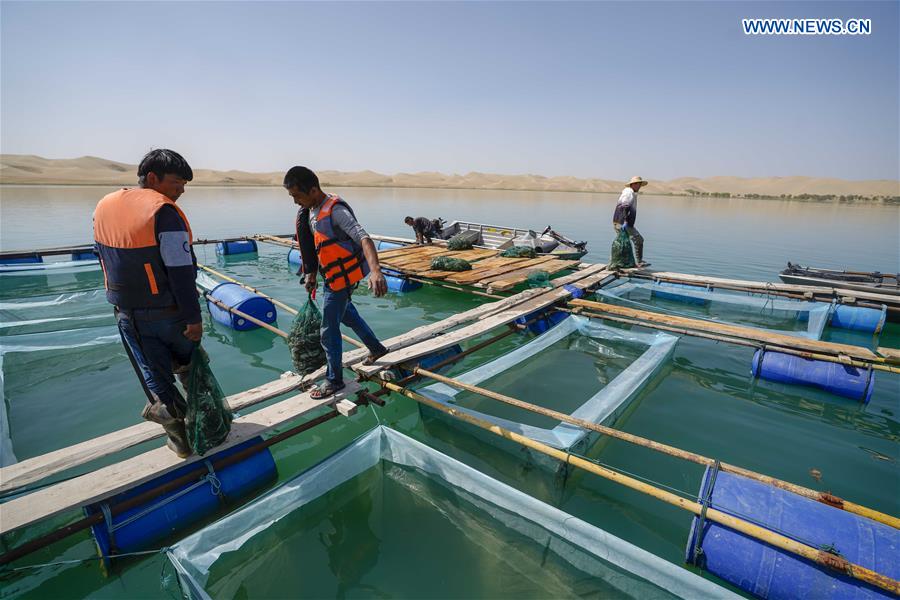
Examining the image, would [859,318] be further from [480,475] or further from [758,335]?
[480,475]

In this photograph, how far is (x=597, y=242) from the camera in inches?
902

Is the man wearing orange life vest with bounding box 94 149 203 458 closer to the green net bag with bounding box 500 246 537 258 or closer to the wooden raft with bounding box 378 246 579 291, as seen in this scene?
the wooden raft with bounding box 378 246 579 291

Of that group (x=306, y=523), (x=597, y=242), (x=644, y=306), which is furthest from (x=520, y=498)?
(x=597, y=242)

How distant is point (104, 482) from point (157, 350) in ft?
4.02

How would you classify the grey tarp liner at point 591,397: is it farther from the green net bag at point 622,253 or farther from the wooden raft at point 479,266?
the green net bag at point 622,253

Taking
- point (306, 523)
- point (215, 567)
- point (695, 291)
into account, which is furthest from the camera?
point (695, 291)

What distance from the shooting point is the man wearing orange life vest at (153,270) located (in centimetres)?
262

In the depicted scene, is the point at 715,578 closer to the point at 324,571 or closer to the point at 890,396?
the point at 324,571

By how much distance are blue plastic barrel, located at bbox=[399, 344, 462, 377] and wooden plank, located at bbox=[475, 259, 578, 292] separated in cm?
332

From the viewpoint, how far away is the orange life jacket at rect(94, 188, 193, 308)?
2602 mm

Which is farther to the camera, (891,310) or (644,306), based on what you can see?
(644,306)

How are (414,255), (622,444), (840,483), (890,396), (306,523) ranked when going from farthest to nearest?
(414,255) → (890,396) → (622,444) → (840,483) → (306,523)

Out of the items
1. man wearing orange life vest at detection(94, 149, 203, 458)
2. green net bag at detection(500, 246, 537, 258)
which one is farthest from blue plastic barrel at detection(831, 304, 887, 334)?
man wearing orange life vest at detection(94, 149, 203, 458)

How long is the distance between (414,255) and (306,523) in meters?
10.1
